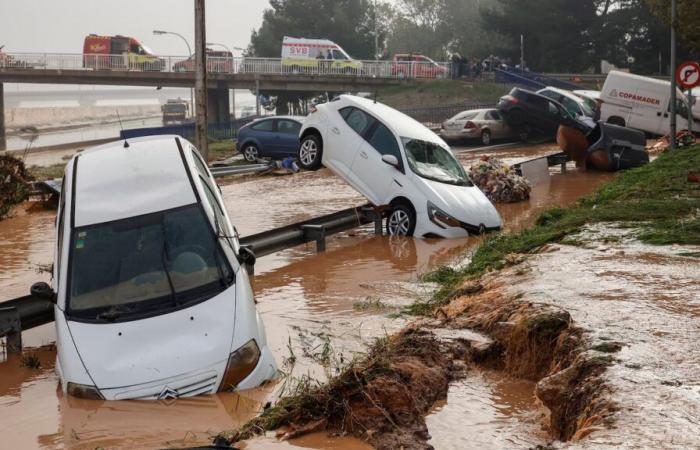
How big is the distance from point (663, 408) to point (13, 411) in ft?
17.2

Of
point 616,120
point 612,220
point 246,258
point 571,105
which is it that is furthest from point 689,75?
point 246,258

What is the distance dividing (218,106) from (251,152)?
43921mm

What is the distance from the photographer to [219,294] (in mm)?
9234

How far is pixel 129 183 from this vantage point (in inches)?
411

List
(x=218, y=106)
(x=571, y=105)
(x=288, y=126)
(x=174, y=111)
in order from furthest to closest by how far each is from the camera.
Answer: (x=174, y=111), (x=218, y=106), (x=571, y=105), (x=288, y=126)

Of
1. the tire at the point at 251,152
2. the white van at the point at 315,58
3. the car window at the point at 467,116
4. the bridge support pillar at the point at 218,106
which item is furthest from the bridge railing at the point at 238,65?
the tire at the point at 251,152

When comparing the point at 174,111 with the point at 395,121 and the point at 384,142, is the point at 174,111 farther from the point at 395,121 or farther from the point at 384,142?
the point at 384,142

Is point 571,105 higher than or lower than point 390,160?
higher

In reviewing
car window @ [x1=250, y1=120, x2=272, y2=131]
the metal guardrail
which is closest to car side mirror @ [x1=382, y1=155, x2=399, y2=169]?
the metal guardrail

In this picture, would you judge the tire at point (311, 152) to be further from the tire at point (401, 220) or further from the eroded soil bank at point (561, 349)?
the eroded soil bank at point (561, 349)

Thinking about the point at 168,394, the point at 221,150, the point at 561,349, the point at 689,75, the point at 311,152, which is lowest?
the point at 168,394

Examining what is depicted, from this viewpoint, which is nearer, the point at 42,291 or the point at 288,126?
the point at 42,291

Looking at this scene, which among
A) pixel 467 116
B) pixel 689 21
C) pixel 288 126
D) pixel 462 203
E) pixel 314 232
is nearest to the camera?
pixel 314 232

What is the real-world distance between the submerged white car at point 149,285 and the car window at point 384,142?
258 inches
